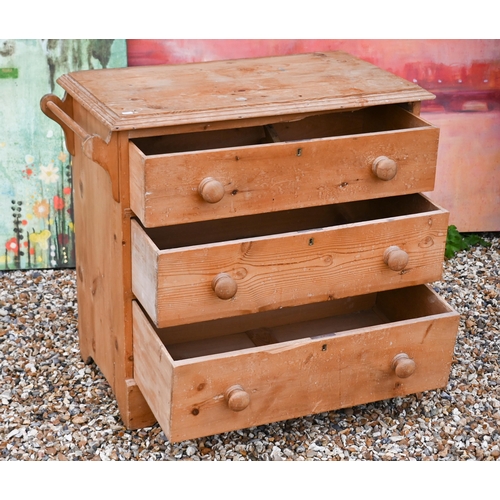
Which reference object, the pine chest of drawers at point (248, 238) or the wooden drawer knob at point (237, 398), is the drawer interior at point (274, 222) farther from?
the wooden drawer knob at point (237, 398)

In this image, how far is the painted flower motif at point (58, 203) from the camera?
3799 millimetres

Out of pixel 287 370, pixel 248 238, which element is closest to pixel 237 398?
pixel 287 370

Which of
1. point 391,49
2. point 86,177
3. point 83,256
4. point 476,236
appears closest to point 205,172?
point 86,177

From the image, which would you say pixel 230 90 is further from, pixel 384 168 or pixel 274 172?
pixel 384 168

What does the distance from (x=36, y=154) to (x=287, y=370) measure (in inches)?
62.7

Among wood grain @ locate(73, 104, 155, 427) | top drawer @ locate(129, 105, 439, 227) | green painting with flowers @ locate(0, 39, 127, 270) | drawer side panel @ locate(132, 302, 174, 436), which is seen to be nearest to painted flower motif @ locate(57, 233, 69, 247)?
green painting with flowers @ locate(0, 39, 127, 270)

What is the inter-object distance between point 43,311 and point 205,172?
1310 millimetres

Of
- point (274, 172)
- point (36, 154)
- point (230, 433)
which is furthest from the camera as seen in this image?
point (36, 154)

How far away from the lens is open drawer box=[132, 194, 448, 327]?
253 centimetres

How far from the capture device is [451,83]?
3930 mm

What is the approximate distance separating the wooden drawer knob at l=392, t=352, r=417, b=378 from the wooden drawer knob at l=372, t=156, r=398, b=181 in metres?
0.54

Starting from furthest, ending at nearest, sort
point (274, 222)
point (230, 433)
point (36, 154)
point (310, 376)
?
point (36, 154)
point (274, 222)
point (230, 433)
point (310, 376)

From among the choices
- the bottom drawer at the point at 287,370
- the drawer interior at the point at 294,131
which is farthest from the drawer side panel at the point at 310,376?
the drawer interior at the point at 294,131

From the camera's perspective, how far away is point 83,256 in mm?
3121
